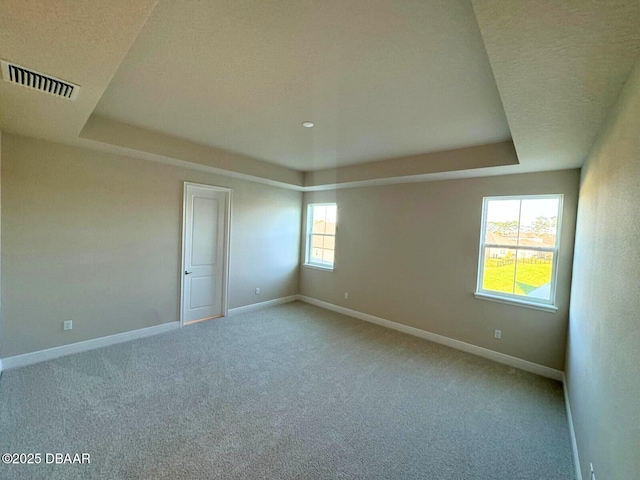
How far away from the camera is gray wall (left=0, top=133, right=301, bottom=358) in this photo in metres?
2.93

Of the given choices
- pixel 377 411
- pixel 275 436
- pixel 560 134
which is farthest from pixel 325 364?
pixel 560 134

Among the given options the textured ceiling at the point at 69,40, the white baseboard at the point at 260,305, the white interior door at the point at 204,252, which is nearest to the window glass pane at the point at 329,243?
the white baseboard at the point at 260,305

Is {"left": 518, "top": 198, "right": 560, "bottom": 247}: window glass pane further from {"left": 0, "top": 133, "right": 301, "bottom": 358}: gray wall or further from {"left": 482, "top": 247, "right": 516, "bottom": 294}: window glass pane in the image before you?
{"left": 0, "top": 133, "right": 301, "bottom": 358}: gray wall

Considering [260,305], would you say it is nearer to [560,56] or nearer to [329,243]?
[329,243]

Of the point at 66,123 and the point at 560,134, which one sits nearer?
the point at 560,134

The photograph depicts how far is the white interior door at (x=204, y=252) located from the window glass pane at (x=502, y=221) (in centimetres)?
402

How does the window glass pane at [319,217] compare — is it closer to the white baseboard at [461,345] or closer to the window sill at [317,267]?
the window sill at [317,267]

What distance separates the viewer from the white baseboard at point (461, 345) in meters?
3.27

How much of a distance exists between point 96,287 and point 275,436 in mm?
2924

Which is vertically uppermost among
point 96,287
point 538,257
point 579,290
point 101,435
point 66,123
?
point 66,123

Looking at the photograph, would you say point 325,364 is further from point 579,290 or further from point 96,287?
point 96,287

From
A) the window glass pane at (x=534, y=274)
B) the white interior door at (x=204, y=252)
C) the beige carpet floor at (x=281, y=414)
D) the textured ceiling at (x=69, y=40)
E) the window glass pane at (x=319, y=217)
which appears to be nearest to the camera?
the textured ceiling at (x=69, y=40)

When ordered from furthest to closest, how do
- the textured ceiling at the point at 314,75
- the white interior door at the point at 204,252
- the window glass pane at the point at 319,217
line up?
the window glass pane at the point at 319,217
the white interior door at the point at 204,252
the textured ceiling at the point at 314,75

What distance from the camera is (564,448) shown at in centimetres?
213
